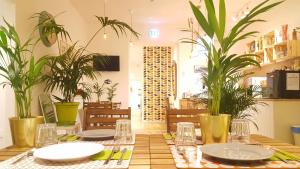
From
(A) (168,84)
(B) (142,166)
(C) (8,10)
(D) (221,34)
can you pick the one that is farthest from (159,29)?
(B) (142,166)

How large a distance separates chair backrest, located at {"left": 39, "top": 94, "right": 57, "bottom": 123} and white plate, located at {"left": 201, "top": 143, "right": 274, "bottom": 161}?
2.61 metres

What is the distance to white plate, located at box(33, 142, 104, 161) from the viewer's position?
3.61 feet

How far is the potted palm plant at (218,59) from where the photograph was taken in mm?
1402

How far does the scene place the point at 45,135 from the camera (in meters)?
1.37

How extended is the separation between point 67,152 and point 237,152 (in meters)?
0.78

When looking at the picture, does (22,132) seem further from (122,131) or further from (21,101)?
(122,131)

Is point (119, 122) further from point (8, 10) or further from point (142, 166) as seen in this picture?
point (8, 10)

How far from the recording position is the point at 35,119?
1550 mm

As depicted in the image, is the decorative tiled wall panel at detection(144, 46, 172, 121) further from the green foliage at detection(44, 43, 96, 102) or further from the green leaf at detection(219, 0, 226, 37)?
the green leaf at detection(219, 0, 226, 37)

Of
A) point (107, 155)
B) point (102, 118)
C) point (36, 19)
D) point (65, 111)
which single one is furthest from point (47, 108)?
point (107, 155)

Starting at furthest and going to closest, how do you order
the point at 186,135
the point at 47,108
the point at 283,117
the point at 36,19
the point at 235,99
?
the point at 283,117, the point at 47,108, the point at 36,19, the point at 235,99, the point at 186,135

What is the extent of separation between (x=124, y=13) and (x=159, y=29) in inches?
67.7

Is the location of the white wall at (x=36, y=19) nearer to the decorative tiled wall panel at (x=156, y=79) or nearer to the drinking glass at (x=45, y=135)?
the drinking glass at (x=45, y=135)

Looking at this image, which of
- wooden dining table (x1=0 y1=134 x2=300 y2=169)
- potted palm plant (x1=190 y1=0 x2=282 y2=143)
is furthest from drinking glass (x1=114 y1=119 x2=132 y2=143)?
potted palm plant (x1=190 y1=0 x2=282 y2=143)
